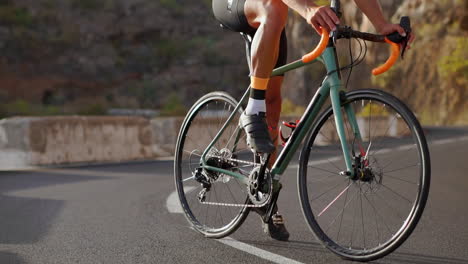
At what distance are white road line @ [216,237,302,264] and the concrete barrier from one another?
685 centimetres

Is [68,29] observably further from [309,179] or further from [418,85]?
[309,179]

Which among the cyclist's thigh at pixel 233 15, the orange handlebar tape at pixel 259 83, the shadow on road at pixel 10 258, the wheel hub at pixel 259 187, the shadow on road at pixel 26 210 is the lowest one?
the shadow on road at pixel 26 210

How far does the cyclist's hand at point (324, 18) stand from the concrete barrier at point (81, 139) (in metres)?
7.93

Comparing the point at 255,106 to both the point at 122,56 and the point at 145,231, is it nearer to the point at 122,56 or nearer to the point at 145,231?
the point at 145,231

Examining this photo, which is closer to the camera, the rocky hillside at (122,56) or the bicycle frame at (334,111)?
the bicycle frame at (334,111)

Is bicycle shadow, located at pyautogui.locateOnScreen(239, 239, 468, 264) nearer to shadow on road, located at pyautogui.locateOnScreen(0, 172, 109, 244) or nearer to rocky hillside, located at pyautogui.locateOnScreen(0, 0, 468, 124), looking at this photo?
shadow on road, located at pyautogui.locateOnScreen(0, 172, 109, 244)

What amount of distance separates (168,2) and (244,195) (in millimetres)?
92704

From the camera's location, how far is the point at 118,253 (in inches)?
153

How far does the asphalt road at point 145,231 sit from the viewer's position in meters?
3.76

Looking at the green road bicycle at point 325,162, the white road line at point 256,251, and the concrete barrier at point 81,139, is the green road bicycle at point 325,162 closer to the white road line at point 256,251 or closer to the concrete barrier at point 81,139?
the white road line at point 256,251

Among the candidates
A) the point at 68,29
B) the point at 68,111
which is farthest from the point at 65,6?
the point at 68,111

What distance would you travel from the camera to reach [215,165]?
4449 millimetres

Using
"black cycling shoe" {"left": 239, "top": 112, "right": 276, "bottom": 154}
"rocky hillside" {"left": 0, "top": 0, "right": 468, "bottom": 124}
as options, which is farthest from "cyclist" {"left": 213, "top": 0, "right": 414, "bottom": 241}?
"rocky hillside" {"left": 0, "top": 0, "right": 468, "bottom": 124}

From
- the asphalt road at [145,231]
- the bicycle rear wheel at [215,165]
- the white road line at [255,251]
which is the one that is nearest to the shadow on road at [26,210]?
the asphalt road at [145,231]
